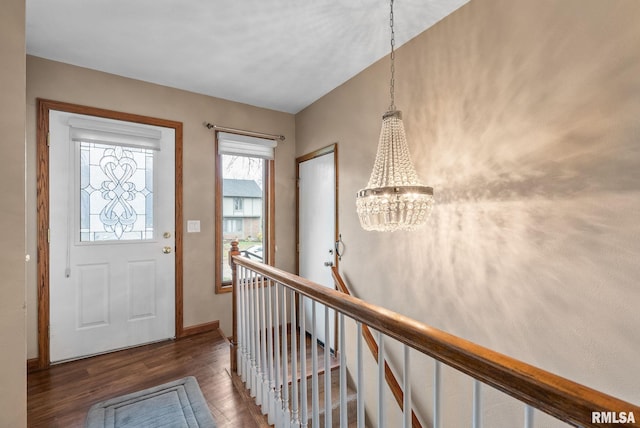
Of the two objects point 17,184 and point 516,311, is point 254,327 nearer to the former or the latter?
point 17,184

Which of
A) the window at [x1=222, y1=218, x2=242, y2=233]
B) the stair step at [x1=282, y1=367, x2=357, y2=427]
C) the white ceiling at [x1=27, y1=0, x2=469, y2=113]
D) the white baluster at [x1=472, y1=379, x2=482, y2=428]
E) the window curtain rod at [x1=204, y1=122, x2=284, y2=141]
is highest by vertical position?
the white ceiling at [x1=27, y1=0, x2=469, y2=113]

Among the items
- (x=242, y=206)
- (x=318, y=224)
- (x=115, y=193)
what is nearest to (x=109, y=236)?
(x=115, y=193)

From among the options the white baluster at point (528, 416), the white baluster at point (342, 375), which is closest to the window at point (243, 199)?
the white baluster at point (342, 375)

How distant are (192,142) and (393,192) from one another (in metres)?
2.40

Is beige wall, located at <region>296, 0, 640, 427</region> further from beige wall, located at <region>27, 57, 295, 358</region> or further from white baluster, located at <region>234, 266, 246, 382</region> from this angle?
beige wall, located at <region>27, 57, 295, 358</region>

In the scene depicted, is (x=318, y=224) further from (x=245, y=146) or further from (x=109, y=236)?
(x=109, y=236)

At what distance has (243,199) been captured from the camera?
3.43 m

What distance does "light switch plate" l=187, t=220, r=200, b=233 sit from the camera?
3.02m

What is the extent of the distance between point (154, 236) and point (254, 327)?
153 cm

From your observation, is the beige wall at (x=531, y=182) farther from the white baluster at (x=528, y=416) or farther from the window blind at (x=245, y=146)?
the window blind at (x=245, y=146)

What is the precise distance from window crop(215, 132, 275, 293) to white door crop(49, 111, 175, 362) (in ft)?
1.55

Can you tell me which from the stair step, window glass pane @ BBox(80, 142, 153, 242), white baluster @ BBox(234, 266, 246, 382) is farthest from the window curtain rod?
the stair step

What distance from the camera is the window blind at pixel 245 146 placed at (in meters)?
3.20

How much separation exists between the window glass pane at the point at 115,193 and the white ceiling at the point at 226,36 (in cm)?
73
